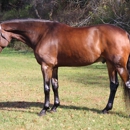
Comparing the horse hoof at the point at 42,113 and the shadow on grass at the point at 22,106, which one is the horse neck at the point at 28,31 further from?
the shadow on grass at the point at 22,106

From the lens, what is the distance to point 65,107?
800cm

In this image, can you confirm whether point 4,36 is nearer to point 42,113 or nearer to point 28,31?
point 28,31

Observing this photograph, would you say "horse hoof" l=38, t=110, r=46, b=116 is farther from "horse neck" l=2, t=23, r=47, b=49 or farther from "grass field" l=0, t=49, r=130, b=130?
"horse neck" l=2, t=23, r=47, b=49

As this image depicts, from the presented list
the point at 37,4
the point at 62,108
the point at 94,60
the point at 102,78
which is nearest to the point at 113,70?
the point at 94,60

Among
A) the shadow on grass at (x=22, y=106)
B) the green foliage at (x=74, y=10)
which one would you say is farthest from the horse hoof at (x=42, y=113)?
the green foliage at (x=74, y=10)

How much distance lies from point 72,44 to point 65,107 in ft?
5.64

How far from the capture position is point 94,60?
7.02 meters

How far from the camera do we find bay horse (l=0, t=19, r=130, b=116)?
6785mm

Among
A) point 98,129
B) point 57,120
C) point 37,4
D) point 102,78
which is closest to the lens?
point 98,129

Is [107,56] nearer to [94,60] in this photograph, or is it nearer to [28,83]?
[94,60]

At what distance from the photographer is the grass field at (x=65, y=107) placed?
20.8 feet

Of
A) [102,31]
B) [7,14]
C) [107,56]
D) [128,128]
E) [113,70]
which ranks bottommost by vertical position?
[7,14]

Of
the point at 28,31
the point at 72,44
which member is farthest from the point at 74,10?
the point at 72,44

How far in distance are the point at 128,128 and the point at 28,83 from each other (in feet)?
21.6
